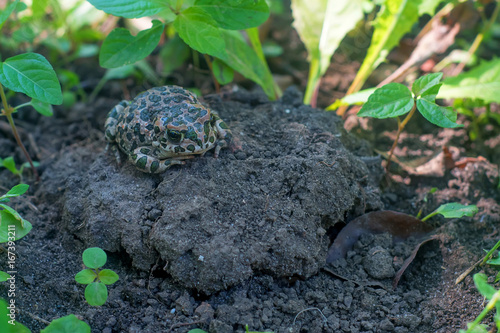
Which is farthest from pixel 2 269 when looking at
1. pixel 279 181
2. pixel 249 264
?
pixel 279 181

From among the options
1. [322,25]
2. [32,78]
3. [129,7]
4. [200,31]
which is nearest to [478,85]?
[322,25]

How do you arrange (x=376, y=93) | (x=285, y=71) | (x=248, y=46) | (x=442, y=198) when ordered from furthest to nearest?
(x=285, y=71)
(x=248, y=46)
(x=442, y=198)
(x=376, y=93)

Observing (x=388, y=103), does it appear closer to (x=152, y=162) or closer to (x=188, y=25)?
(x=188, y=25)

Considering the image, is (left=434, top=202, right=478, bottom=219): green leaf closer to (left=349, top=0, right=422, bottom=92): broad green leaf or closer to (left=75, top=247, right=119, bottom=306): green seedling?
(left=349, top=0, right=422, bottom=92): broad green leaf

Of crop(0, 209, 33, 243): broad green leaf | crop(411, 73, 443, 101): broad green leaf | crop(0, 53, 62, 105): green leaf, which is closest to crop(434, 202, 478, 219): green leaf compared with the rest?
crop(411, 73, 443, 101): broad green leaf

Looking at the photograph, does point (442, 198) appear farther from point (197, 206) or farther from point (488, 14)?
point (488, 14)

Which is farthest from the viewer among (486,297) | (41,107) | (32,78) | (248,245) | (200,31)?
(41,107)

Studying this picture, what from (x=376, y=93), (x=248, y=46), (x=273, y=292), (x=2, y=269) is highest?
(x=376, y=93)
